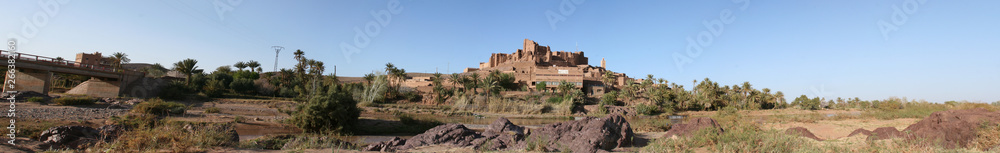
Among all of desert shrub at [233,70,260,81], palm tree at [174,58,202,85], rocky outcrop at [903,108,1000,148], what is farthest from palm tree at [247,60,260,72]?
rocky outcrop at [903,108,1000,148]

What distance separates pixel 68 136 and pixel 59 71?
29.0 metres

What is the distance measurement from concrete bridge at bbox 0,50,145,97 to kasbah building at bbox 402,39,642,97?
3924 centimetres

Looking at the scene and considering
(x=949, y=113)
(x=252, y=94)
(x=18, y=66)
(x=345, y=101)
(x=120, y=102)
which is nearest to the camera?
(x=949, y=113)

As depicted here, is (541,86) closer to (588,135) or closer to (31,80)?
(588,135)

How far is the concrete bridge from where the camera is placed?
2808 centimetres

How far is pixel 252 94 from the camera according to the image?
55.8 m

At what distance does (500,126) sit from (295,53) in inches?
2257

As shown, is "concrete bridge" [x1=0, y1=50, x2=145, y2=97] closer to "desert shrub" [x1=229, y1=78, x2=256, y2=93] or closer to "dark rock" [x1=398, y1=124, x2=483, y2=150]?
"desert shrub" [x1=229, y1=78, x2=256, y2=93]

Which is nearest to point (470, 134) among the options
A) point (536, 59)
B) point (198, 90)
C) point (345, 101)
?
point (345, 101)

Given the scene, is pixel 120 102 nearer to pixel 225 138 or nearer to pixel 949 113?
pixel 225 138

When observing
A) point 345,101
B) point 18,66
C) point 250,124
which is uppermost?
point 18,66

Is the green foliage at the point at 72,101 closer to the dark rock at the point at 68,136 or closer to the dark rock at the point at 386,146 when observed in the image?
the dark rock at the point at 68,136

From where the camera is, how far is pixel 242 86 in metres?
54.2

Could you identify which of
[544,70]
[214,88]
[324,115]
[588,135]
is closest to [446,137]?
[588,135]
